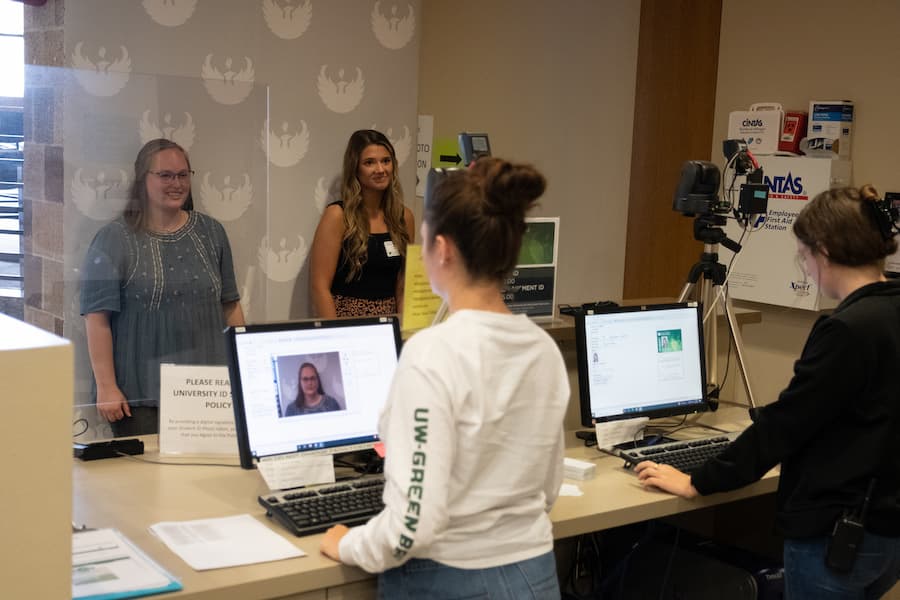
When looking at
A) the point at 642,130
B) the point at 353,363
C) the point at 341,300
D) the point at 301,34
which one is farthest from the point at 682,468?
the point at 642,130

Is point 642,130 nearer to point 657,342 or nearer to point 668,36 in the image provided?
point 668,36

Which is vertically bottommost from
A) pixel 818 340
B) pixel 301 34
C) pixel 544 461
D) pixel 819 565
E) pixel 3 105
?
pixel 819 565

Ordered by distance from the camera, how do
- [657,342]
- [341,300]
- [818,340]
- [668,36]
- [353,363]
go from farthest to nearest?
[668,36] → [341,300] → [657,342] → [353,363] → [818,340]

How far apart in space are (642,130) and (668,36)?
0.48 meters

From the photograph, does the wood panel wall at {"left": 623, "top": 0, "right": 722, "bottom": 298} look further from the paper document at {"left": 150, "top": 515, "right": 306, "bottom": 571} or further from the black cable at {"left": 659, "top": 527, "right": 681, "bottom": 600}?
the paper document at {"left": 150, "top": 515, "right": 306, "bottom": 571}

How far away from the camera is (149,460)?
→ 229cm

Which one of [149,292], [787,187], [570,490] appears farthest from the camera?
[787,187]

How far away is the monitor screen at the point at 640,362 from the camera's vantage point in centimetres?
257

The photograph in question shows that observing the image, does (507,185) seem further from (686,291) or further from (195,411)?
(686,291)

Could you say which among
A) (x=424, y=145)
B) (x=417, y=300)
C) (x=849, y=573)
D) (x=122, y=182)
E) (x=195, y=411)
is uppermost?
(x=424, y=145)

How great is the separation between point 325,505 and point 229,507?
0.21 metres

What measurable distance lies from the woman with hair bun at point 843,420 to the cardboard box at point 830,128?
2.01 metres

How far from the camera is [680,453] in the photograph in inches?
99.7

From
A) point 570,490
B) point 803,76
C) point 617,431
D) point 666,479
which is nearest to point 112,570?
point 570,490
